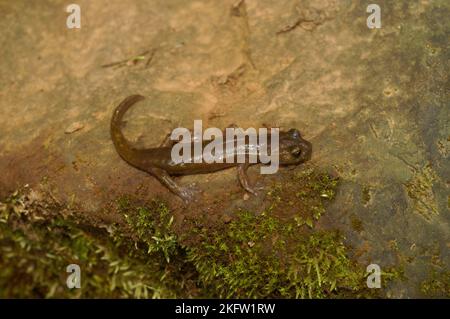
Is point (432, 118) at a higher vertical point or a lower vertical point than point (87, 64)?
lower

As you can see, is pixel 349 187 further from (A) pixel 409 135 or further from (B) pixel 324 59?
(B) pixel 324 59

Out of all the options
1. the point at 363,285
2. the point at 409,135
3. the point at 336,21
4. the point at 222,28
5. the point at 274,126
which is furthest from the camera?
the point at 222,28

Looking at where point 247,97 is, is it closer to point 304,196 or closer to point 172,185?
point 172,185

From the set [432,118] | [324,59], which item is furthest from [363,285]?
[324,59]

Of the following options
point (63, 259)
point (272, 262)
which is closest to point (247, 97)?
point (272, 262)

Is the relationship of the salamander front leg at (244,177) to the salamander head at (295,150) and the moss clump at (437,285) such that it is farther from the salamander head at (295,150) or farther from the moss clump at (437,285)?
the moss clump at (437,285)

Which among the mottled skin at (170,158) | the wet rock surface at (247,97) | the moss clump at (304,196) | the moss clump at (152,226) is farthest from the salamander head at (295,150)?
the moss clump at (152,226)

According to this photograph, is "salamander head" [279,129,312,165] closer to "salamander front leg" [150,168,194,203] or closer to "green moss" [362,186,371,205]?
"green moss" [362,186,371,205]
